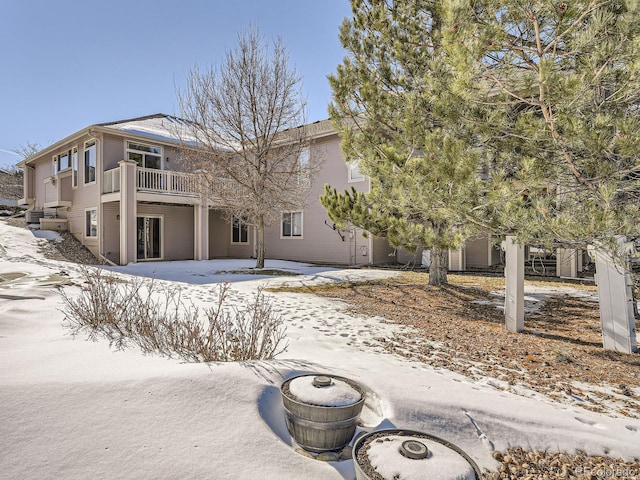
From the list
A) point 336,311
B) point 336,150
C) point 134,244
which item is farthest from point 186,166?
point 336,311

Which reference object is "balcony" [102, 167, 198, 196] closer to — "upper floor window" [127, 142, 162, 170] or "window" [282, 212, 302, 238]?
"upper floor window" [127, 142, 162, 170]

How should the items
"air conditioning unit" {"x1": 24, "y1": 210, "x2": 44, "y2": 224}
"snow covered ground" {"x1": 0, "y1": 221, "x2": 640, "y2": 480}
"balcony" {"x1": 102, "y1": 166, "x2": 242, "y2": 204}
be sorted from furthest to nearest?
"air conditioning unit" {"x1": 24, "y1": 210, "x2": 44, "y2": 224} < "balcony" {"x1": 102, "y1": 166, "x2": 242, "y2": 204} < "snow covered ground" {"x1": 0, "y1": 221, "x2": 640, "y2": 480}

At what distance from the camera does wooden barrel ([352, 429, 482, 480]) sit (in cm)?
157

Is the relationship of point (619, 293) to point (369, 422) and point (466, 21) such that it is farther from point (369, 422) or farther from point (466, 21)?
point (369, 422)

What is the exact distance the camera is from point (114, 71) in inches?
581

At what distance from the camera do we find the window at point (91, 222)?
14.8m

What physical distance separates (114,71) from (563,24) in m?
16.3

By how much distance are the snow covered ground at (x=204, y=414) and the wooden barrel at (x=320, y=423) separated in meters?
0.10

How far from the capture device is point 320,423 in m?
2.06

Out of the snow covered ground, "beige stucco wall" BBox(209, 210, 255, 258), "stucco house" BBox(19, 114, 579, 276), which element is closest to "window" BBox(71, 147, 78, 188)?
"stucco house" BBox(19, 114, 579, 276)

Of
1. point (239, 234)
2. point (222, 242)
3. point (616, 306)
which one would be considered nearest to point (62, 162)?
point (222, 242)

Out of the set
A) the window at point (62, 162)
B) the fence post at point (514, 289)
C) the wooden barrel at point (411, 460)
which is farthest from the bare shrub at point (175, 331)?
the window at point (62, 162)

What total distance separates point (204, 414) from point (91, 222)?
52.0 ft

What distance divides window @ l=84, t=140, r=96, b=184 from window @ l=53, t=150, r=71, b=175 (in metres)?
2.14
